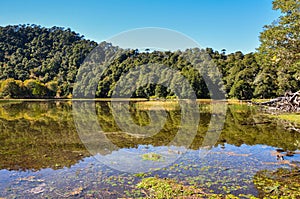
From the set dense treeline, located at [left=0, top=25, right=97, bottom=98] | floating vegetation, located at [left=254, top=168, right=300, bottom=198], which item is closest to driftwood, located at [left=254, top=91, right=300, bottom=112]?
floating vegetation, located at [left=254, top=168, right=300, bottom=198]

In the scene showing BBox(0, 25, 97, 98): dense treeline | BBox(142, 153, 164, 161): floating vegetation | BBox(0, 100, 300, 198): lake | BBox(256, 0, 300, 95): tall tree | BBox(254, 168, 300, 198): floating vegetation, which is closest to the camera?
BBox(254, 168, 300, 198): floating vegetation

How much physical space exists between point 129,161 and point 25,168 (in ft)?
10.6

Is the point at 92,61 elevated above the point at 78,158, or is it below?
above

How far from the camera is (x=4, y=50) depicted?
365 feet

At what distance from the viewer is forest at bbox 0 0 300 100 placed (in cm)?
2030

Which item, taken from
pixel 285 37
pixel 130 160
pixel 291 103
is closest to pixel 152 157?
pixel 130 160

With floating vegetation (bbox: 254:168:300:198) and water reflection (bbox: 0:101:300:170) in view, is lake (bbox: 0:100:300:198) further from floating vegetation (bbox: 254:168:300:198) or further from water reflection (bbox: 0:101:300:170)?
floating vegetation (bbox: 254:168:300:198)

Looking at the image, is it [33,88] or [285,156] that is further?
[33,88]

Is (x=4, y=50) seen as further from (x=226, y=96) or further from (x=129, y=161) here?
(x=129, y=161)

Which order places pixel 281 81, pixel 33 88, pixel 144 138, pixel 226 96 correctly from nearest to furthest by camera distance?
pixel 144 138 → pixel 281 81 → pixel 226 96 → pixel 33 88

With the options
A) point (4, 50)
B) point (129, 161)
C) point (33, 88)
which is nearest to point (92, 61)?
point (33, 88)

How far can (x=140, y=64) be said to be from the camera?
2768 inches

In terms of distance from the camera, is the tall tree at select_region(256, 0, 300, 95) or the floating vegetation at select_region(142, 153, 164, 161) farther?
the tall tree at select_region(256, 0, 300, 95)

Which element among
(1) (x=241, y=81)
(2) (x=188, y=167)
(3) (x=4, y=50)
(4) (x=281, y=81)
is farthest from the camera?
(3) (x=4, y=50)
